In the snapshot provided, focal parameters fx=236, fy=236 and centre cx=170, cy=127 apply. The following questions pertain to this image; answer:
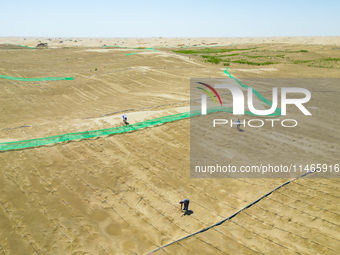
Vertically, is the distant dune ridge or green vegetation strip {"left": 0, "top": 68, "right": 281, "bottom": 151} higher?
the distant dune ridge

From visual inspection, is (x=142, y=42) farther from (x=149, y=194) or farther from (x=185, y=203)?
(x=185, y=203)

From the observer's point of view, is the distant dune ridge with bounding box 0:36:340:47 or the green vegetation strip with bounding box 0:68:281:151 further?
the distant dune ridge with bounding box 0:36:340:47

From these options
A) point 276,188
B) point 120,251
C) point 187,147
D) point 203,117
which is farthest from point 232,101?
point 120,251

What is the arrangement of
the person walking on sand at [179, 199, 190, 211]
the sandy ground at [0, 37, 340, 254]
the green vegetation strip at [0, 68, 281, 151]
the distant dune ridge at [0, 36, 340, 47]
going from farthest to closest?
the distant dune ridge at [0, 36, 340, 47] < the green vegetation strip at [0, 68, 281, 151] < the person walking on sand at [179, 199, 190, 211] < the sandy ground at [0, 37, 340, 254]

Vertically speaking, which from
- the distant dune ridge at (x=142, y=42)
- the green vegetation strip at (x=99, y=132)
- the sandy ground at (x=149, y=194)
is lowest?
the sandy ground at (x=149, y=194)

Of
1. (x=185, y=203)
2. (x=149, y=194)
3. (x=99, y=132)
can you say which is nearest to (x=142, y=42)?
(x=99, y=132)

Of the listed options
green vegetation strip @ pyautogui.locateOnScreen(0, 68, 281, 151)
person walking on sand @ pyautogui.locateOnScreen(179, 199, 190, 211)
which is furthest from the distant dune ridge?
person walking on sand @ pyautogui.locateOnScreen(179, 199, 190, 211)

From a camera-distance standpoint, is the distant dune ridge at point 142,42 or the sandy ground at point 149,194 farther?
the distant dune ridge at point 142,42

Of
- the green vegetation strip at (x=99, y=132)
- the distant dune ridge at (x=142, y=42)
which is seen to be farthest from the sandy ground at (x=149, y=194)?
the distant dune ridge at (x=142, y=42)

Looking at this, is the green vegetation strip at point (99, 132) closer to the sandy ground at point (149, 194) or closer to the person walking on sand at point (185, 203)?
the sandy ground at point (149, 194)

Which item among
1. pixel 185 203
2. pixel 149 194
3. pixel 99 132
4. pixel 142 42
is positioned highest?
pixel 142 42

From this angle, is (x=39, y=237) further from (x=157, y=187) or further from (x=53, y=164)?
(x=157, y=187)

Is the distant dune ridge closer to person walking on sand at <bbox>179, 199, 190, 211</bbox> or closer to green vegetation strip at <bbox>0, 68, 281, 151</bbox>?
green vegetation strip at <bbox>0, 68, 281, 151</bbox>
